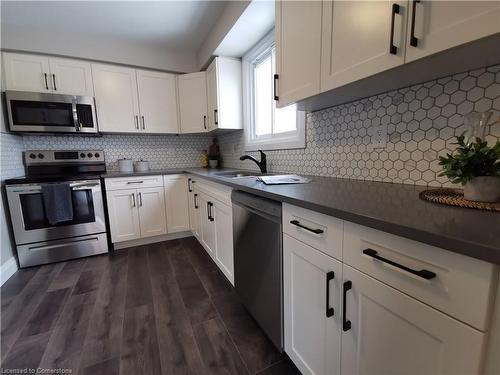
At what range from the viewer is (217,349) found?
51.2 inches

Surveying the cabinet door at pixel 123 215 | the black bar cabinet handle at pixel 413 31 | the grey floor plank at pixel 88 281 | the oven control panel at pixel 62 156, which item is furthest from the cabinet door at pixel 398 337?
the oven control panel at pixel 62 156

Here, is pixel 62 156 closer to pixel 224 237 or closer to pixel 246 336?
pixel 224 237

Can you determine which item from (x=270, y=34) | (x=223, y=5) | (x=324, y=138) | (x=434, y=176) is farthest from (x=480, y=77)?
(x=223, y=5)

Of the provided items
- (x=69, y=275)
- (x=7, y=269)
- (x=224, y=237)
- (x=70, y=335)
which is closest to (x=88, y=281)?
(x=69, y=275)

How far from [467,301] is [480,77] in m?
0.90

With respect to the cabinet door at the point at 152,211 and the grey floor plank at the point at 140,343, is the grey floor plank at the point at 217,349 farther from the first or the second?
the cabinet door at the point at 152,211

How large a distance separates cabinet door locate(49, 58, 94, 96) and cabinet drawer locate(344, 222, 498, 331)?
3296mm

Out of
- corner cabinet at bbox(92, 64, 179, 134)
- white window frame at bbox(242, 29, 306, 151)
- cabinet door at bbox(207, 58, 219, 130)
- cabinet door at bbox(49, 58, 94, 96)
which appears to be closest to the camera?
white window frame at bbox(242, 29, 306, 151)

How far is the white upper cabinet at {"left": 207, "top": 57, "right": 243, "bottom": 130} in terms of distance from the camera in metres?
2.66

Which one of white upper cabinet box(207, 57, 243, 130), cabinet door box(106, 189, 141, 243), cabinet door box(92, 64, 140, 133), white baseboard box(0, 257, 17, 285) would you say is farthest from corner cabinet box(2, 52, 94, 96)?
white baseboard box(0, 257, 17, 285)

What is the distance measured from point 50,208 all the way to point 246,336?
91.8 inches

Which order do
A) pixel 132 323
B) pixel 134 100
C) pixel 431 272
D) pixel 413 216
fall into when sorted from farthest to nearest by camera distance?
pixel 134 100, pixel 132 323, pixel 413 216, pixel 431 272

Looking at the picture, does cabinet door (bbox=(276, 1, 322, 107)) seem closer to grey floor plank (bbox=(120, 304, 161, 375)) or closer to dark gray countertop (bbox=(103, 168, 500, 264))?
dark gray countertop (bbox=(103, 168, 500, 264))

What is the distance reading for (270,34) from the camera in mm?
2119
